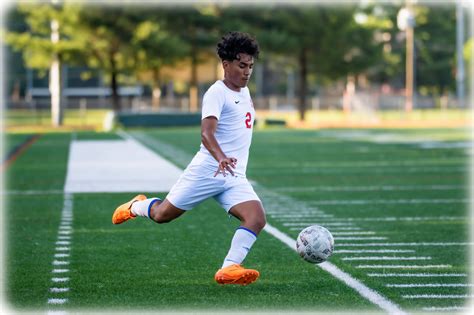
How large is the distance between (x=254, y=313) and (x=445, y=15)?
263ft

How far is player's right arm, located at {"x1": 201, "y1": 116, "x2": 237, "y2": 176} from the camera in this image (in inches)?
290

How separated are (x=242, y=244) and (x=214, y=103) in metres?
1.07

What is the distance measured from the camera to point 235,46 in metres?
7.56

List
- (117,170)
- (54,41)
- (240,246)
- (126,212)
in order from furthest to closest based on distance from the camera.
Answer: (54,41) < (117,170) < (126,212) < (240,246)

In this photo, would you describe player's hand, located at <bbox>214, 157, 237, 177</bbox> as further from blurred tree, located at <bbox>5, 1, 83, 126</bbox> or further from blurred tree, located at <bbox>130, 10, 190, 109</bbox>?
blurred tree, located at <bbox>130, 10, 190, 109</bbox>

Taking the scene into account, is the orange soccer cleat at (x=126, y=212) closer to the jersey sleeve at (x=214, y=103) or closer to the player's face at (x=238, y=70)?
the jersey sleeve at (x=214, y=103)

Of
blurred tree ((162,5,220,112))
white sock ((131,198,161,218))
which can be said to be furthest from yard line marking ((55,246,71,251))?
blurred tree ((162,5,220,112))

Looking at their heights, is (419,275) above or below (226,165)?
below

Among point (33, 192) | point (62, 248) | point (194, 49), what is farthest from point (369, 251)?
point (194, 49)

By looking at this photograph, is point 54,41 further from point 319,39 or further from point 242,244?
point 242,244

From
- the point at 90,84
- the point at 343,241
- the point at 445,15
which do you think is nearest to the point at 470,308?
the point at 343,241

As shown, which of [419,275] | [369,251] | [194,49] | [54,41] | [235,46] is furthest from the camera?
[194,49]

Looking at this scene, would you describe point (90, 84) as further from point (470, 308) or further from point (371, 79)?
point (470, 308)

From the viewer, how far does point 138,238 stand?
10.4 m
